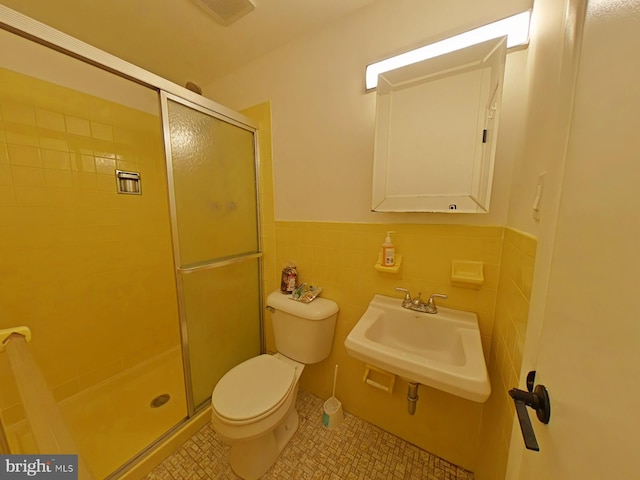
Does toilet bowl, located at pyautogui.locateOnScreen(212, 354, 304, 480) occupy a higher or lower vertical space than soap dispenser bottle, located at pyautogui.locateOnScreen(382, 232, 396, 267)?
lower

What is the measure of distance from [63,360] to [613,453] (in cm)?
229

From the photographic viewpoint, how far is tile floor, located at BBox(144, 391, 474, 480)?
3.58 feet

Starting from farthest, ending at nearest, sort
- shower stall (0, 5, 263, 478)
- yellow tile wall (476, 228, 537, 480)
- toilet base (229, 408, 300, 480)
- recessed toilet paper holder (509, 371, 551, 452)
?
shower stall (0, 5, 263, 478) → toilet base (229, 408, 300, 480) → yellow tile wall (476, 228, 537, 480) → recessed toilet paper holder (509, 371, 551, 452)

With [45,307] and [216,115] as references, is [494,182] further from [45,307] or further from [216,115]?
[45,307]

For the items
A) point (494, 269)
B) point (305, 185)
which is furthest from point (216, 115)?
point (494, 269)

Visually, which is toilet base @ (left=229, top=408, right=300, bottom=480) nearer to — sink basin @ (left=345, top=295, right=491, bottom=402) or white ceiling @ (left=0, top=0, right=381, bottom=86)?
sink basin @ (left=345, top=295, right=491, bottom=402)

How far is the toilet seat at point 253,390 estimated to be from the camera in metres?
0.98

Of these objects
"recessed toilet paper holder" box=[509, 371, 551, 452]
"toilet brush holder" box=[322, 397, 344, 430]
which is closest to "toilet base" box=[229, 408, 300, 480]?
"toilet brush holder" box=[322, 397, 344, 430]

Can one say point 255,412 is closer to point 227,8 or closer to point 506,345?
point 506,345

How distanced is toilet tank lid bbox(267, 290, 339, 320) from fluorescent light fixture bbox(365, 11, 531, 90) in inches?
46.2

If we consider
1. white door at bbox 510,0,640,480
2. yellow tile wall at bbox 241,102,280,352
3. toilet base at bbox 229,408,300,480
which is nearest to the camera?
white door at bbox 510,0,640,480

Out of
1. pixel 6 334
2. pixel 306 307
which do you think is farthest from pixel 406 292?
pixel 6 334

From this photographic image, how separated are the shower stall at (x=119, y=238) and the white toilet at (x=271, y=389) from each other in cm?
39

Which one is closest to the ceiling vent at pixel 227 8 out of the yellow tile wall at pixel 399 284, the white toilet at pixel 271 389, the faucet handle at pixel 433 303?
the yellow tile wall at pixel 399 284
